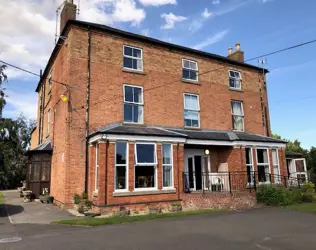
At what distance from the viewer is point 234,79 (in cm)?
2181

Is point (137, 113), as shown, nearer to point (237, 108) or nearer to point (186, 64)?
point (186, 64)

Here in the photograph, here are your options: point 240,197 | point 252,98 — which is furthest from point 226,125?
point 240,197


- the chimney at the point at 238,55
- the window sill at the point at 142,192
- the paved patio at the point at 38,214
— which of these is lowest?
the paved patio at the point at 38,214

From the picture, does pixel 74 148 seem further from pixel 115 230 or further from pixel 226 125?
pixel 226 125

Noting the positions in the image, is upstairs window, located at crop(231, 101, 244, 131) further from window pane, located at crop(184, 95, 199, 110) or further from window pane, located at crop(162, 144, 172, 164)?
window pane, located at crop(162, 144, 172, 164)

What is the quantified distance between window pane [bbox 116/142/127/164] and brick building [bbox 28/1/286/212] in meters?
0.05

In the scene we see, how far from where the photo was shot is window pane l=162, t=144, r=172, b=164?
14910 millimetres

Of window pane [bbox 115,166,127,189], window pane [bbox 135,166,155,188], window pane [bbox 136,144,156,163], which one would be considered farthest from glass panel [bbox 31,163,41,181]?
window pane [bbox 136,144,156,163]

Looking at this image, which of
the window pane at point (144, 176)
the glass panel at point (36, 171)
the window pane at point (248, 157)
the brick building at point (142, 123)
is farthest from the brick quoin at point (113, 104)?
the glass panel at point (36, 171)

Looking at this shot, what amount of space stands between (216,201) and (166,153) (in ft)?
11.8

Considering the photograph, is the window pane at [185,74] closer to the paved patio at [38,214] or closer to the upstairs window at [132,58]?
the upstairs window at [132,58]

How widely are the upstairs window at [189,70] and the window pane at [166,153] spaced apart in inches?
246

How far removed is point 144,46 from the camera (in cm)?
1802

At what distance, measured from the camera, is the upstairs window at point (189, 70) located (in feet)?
63.8
